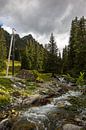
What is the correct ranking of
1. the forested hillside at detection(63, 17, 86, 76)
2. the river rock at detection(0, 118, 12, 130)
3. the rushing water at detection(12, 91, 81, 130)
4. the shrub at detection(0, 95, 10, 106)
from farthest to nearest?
1. the forested hillside at detection(63, 17, 86, 76)
2. the shrub at detection(0, 95, 10, 106)
3. the river rock at detection(0, 118, 12, 130)
4. the rushing water at detection(12, 91, 81, 130)

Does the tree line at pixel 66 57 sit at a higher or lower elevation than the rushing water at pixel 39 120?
higher

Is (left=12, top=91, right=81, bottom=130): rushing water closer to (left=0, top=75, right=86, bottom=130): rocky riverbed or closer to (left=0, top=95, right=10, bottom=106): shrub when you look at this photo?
(left=0, top=75, right=86, bottom=130): rocky riverbed

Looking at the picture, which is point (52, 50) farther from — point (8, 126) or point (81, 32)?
point (8, 126)

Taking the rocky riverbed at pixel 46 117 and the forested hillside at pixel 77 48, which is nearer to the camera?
the rocky riverbed at pixel 46 117

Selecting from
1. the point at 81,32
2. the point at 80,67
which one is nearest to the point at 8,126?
the point at 80,67

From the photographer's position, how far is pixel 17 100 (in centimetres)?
2686

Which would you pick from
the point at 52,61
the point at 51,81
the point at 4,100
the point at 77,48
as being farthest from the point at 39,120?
the point at 52,61

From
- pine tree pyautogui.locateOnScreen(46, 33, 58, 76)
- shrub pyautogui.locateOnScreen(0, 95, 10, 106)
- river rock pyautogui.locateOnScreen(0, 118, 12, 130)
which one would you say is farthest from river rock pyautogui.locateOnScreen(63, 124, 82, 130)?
pine tree pyautogui.locateOnScreen(46, 33, 58, 76)

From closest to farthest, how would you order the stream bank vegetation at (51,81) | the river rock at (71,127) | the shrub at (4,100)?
the river rock at (71,127)
the stream bank vegetation at (51,81)
the shrub at (4,100)

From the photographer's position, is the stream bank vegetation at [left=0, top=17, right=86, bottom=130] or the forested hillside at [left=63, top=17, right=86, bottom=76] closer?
the stream bank vegetation at [left=0, top=17, right=86, bottom=130]

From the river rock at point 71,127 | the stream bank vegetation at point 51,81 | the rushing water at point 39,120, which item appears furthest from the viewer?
the stream bank vegetation at point 51,81

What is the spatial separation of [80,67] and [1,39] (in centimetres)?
3364

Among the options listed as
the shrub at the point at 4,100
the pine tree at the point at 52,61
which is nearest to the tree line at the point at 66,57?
the pine tree at the point at 52,61

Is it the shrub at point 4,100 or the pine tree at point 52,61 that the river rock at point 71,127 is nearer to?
the shrub at point 4,100
